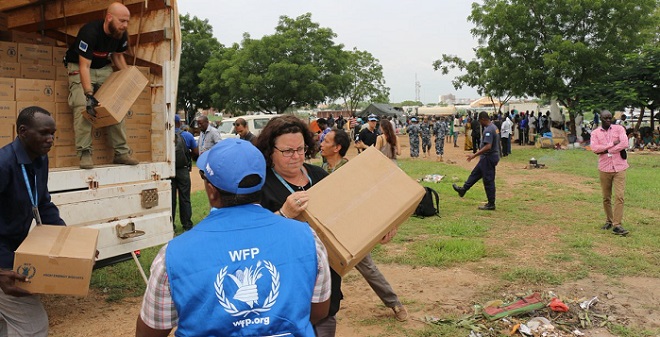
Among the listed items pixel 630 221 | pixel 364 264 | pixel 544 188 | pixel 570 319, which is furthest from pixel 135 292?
pixel 544 188

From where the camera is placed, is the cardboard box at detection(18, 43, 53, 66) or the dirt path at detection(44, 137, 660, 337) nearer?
the dirt path at detection(44, 137, 660, 337)

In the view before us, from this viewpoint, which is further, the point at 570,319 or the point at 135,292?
the point at 135,292

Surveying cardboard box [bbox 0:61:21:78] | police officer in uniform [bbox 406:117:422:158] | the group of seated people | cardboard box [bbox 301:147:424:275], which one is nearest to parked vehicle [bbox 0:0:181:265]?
cardboard box [bbox 0:61:21:78]

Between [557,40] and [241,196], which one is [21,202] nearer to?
[241,196]

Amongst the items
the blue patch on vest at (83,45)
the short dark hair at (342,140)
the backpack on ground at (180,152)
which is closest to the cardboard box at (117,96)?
the blue patch on vest at (83,45)

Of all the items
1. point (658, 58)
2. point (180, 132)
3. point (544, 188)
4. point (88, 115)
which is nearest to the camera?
point (88, 115)

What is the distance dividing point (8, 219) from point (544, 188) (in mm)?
11284

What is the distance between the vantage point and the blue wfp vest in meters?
1.55

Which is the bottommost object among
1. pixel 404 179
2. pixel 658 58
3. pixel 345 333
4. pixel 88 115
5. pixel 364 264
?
pixel 345 333

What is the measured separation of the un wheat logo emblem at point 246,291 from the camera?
1546 mm

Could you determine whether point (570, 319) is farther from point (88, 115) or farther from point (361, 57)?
point (361, 57)

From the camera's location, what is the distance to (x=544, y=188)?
40.0ft

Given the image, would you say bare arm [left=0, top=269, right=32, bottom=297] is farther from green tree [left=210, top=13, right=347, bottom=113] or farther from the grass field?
green tree [left=210, top=13, right=347, bottom=113]

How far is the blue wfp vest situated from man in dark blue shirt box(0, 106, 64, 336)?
1655 mm
